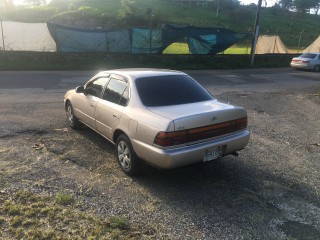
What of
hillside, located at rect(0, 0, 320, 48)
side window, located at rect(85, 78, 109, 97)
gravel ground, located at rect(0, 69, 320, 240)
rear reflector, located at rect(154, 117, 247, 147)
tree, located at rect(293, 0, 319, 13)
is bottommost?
gravel ground, located at rect(0, 69, 320, 240)

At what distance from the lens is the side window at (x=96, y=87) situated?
577cm

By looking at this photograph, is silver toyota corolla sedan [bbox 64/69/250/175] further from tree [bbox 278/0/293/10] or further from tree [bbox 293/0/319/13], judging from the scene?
tree [bbox 293/0/319/13]

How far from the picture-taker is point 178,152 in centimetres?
423

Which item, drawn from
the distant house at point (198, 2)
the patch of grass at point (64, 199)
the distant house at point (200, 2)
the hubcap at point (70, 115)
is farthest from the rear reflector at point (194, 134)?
the distant house at point (198, 2)

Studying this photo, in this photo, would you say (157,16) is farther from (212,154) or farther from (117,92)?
(212,154)

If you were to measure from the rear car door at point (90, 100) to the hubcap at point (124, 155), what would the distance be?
3.60 ft

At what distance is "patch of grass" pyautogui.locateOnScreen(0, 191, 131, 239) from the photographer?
343 centimetres

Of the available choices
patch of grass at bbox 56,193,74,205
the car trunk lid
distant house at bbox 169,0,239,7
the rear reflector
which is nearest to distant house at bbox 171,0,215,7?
distant house at bbox 169,0,239,7

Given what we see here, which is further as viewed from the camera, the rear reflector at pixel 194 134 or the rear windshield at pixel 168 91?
the rear windshield at pixel 168 91

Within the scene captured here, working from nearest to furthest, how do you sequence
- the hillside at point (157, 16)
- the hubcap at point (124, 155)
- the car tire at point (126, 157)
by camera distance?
the car tire at point (126, 157) → the hubcap at point (124, 155) → the hillside at point (157, 16)

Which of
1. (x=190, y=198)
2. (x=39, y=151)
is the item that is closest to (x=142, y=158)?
(x=190, y=198)

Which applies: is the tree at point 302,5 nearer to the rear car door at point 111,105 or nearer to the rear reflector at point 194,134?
the rear car door at point 111,105

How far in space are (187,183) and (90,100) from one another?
2.43 m

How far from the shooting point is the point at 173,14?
206 feet
